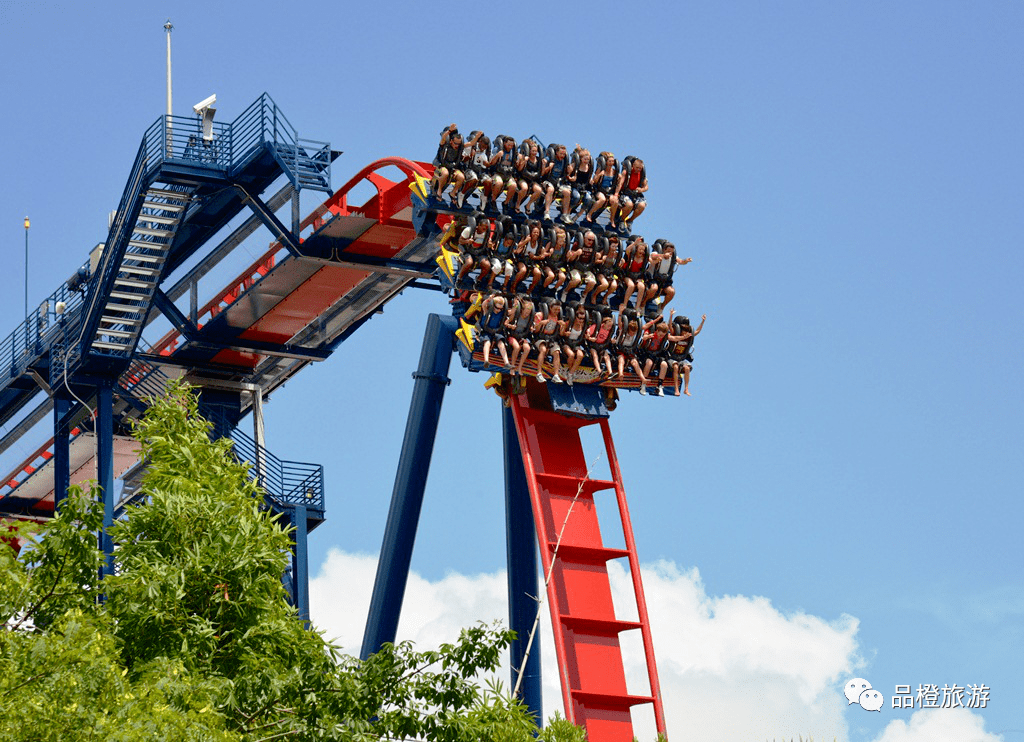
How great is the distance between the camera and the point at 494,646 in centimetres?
2059

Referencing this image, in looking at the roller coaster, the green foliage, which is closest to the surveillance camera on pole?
the roller coaster

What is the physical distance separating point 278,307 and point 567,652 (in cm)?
920

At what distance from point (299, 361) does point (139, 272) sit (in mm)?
4927

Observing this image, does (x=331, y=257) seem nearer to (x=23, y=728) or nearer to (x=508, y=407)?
(x=508, y=407)

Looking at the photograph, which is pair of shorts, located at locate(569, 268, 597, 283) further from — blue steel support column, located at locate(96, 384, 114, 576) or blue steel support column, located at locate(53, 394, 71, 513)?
blue steel support column, located at locate(53, 394, 71, 513)

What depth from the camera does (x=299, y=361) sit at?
38.6 m

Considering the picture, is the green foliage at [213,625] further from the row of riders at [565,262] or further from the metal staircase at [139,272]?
the metal staircase at [139,272]

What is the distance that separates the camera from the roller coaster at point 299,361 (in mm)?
31250

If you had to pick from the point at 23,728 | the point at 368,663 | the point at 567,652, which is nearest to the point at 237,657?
the point at 368,663

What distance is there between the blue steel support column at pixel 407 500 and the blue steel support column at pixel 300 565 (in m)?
3.54

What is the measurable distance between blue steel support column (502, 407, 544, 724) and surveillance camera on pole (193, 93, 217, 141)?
6.42m

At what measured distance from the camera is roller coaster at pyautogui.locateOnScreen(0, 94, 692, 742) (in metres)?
31.2

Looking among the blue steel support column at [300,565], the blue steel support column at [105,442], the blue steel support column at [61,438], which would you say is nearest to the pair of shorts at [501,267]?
the blue steel support column at [105,442]

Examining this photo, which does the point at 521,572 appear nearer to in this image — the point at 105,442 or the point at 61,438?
the point at 105,442
